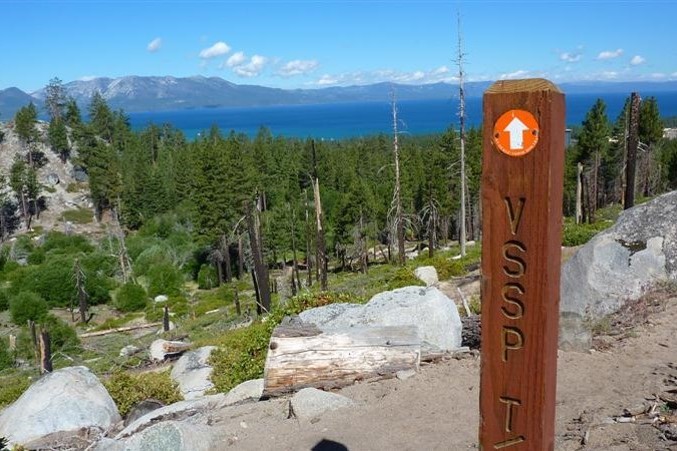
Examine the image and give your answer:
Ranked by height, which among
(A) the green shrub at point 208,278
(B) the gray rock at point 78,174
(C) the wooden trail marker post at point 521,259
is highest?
(C) the wooden trail marker post at point 521,259

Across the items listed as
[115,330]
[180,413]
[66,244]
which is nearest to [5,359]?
[115,330]

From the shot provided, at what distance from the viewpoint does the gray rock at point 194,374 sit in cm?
1445

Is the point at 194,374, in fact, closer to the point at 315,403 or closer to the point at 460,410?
the point at 315,403

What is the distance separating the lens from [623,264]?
10734 millimetres

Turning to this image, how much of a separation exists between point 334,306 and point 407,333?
300 centimetres

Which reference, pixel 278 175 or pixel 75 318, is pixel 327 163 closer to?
pixel 278 175

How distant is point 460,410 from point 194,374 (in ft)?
33.8

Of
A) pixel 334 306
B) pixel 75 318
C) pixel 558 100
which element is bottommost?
pixel 75 318

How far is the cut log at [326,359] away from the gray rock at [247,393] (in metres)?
0.80

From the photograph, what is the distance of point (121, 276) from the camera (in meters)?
62.2

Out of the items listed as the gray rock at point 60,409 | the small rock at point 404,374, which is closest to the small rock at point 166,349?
the gray rock at point 60,409

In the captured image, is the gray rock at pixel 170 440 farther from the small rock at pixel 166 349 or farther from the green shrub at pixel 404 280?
the small rock at pixel 166 349

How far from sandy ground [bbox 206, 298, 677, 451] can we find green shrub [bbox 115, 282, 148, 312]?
44467 mm

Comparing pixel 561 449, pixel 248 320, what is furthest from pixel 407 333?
pixel 248 320
